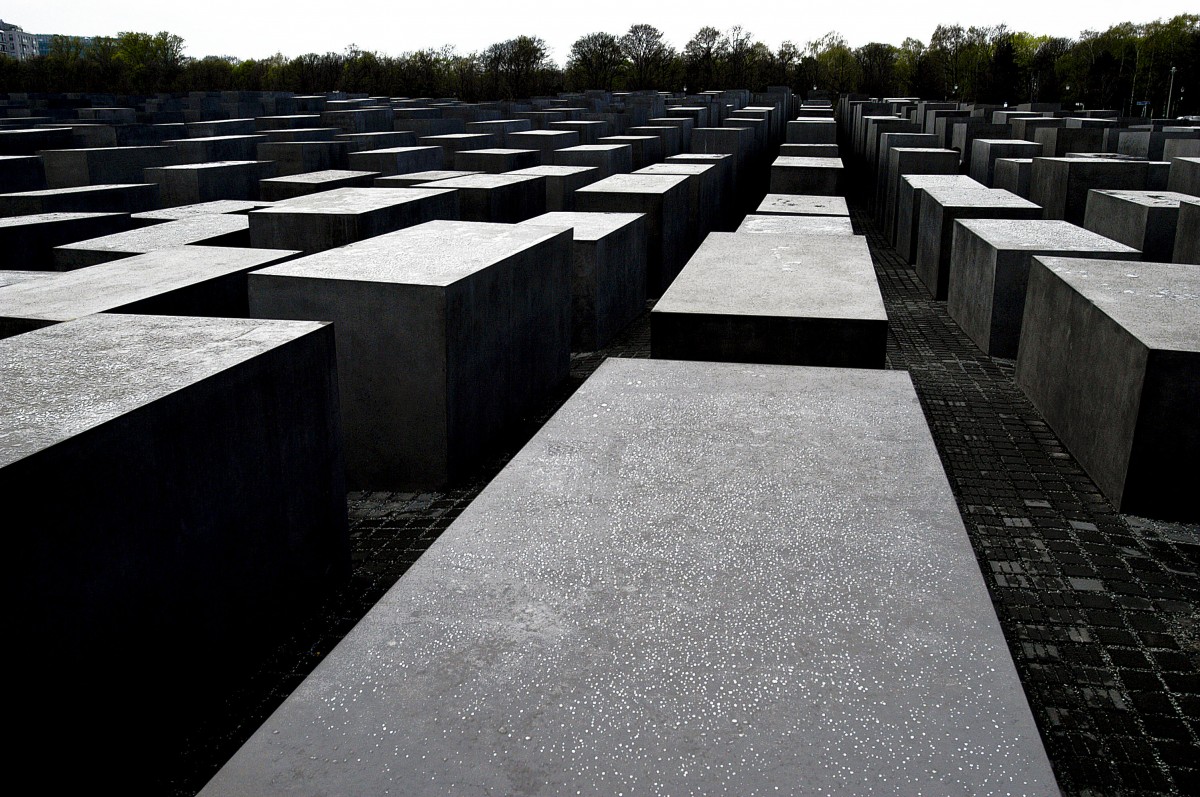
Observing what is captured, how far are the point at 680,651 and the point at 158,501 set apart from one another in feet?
8.26

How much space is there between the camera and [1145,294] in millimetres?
7109

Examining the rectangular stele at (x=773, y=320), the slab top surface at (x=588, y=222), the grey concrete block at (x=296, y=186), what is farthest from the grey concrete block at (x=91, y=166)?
the rectangular stele at (x=773, y=320)

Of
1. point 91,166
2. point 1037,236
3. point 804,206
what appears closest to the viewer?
point 1037,236

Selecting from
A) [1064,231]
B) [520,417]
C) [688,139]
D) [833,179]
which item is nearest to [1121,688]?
[520,417]

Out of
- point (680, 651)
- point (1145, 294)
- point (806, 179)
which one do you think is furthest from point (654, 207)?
point (680, 651)

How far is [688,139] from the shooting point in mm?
27016

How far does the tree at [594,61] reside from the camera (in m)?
78.5

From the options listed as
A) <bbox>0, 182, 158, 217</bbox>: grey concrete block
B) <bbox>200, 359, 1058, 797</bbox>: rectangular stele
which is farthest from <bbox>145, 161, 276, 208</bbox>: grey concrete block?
<bbox>200, 359, 1058, 797</bbox>: rectangular stele

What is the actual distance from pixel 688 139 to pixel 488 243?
67.3 ft

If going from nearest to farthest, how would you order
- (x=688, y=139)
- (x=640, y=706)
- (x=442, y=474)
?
(x=640, y=706) → (x=442, y=474) → (x=688, y=139)

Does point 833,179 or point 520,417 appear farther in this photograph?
point 833,179

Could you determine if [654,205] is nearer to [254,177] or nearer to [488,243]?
[488,243]

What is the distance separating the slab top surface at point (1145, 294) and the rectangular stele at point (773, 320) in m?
1.81

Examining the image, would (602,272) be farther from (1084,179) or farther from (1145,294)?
(1084,179)
